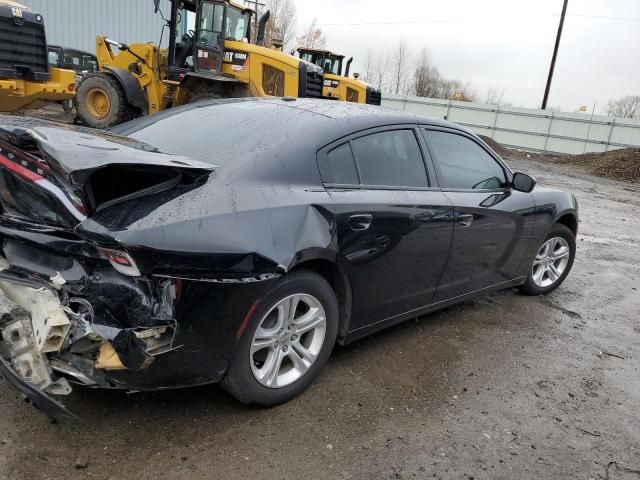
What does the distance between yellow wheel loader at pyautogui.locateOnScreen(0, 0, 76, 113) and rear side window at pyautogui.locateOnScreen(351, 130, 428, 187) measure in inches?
369

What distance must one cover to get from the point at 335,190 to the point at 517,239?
6.67ft

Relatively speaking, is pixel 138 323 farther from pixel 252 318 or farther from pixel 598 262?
pixel 598 262

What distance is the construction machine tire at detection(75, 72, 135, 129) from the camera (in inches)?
424

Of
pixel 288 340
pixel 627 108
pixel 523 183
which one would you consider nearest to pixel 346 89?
pixel 523 183

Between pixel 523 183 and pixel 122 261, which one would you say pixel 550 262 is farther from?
pixel 122 261

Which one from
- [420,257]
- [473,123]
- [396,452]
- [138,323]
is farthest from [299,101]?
[473,123]

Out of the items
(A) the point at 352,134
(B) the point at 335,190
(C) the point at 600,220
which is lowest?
(C) the point at 600,220

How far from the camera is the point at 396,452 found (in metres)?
2.60

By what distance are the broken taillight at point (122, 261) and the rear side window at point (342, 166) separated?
3.88ft

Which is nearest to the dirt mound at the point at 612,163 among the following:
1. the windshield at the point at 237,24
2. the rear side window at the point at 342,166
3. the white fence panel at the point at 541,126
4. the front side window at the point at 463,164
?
the white fence panel at the point at 541,126

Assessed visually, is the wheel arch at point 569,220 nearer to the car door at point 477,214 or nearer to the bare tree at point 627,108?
the car door at point 477,214

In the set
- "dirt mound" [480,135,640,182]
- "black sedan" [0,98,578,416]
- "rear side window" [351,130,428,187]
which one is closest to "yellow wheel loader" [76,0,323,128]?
"black sedan" [0,98,578,416]

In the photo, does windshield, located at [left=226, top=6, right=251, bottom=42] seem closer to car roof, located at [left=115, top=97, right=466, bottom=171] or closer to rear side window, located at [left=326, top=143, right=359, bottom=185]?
car roof, located at [left=115, top=97, right=466, bottom=171]

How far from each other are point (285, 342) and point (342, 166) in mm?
1031
